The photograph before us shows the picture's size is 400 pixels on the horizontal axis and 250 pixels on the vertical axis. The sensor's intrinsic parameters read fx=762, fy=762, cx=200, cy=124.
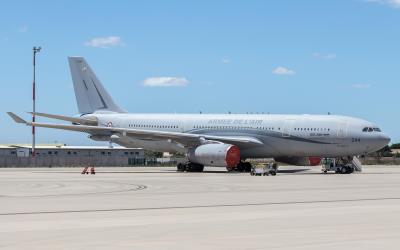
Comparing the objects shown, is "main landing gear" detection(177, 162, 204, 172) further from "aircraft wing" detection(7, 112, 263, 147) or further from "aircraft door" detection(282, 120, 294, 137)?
"aircraft door" detection(282, 120, 294, 137)

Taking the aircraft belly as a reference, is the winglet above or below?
above

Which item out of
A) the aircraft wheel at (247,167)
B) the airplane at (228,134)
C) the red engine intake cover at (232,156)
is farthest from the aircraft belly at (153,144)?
the red engine intake cover at (232,156)

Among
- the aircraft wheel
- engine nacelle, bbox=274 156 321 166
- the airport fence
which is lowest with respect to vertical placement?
the aircraft wheel

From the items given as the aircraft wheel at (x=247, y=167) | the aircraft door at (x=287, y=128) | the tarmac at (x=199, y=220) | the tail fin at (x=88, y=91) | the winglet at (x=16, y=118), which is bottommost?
the tarmac at (x=199, y=220)

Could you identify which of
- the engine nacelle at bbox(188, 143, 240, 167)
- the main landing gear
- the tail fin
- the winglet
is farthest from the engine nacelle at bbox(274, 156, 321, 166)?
the winglet

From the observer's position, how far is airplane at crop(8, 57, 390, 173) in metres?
51.9

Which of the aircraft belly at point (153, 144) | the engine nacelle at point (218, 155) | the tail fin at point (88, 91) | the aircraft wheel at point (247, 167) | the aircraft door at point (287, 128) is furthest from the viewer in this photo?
the tail fin at point (88, 91)

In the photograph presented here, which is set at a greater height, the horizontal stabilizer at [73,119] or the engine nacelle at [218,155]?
the horizontal stabilizer at [73,119]

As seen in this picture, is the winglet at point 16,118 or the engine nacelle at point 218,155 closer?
the engine nacelle at point 218,155

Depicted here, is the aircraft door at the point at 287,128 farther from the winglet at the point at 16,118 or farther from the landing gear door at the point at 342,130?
the winglet at the point at 16,118

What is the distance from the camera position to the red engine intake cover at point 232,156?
170 ft

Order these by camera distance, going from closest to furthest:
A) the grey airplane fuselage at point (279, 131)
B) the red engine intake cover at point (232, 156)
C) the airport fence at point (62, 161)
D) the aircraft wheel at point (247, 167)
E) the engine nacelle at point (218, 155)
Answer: the grey airplane fuselage at point (279, 131), the red engine intake cover at point (232, 156), the engine nacelle at point (218, 155), the aircraft wheel at point (247, 167), the airport fence at point (62, 161)

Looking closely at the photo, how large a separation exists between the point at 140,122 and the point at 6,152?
184ft

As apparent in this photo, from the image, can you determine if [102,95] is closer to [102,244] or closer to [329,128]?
[329,128]
